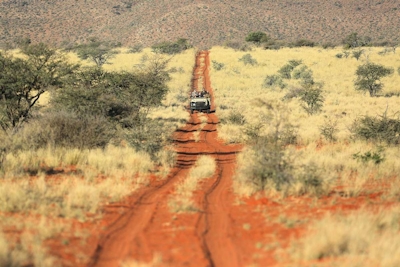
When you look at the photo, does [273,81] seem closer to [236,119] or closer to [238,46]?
[236,119]

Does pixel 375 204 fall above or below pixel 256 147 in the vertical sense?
below

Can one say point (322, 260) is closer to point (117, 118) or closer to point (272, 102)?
point (272, 102)

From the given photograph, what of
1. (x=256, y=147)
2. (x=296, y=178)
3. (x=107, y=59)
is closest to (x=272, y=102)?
(x=256, y=147)

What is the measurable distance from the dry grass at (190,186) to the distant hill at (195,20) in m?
88.2

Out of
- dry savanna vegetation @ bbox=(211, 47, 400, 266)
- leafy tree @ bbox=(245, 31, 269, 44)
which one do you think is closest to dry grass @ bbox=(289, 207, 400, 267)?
dry savanna vegetation @ bbox=(211, 47, 400, 266)

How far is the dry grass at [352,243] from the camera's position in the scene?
6.40 meters

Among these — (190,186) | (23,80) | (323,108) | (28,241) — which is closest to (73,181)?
(190,186)

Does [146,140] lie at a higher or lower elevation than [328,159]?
higher

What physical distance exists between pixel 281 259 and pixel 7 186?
24.1 feet

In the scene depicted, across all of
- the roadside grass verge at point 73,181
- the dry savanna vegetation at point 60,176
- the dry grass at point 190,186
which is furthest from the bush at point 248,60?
the roadside grass verge at point 73,181

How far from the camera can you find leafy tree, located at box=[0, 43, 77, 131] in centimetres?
1902

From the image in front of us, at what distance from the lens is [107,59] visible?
6669 cm

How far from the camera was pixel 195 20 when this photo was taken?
112 metres

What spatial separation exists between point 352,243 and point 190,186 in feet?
19.6
